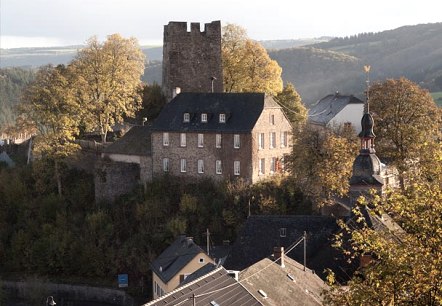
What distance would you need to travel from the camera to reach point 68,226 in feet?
159

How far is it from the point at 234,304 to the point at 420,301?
942cm

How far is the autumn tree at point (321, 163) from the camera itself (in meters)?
41.2

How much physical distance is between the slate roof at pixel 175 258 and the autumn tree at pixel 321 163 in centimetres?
736

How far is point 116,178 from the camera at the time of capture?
48.6m

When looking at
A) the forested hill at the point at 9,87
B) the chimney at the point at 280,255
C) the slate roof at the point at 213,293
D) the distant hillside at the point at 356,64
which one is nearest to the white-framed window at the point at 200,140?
the chimney at the point at 280,255

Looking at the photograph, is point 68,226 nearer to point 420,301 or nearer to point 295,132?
point 295,132

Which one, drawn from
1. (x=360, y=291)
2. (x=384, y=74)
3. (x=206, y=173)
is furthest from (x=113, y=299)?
(x=384, y=74)

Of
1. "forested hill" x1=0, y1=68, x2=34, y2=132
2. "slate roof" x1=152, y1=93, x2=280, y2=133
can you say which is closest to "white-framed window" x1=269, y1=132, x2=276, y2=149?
"slate roof" x1=152, y1=93, x2=280, y2=133

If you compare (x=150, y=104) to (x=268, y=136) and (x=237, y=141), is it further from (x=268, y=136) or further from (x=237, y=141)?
(x=268, y=136)

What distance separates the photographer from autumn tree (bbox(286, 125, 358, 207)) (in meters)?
41.2

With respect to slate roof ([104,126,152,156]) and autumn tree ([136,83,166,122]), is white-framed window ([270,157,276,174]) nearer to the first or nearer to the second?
slate roof ([104,126,152,156])

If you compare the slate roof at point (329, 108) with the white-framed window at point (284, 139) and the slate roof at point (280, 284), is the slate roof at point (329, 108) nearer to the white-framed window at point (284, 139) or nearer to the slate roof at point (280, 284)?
the white-framed window at point (284, 139)

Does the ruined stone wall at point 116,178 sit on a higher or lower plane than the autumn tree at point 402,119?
lower

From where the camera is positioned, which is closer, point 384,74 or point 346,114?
point 346,114
